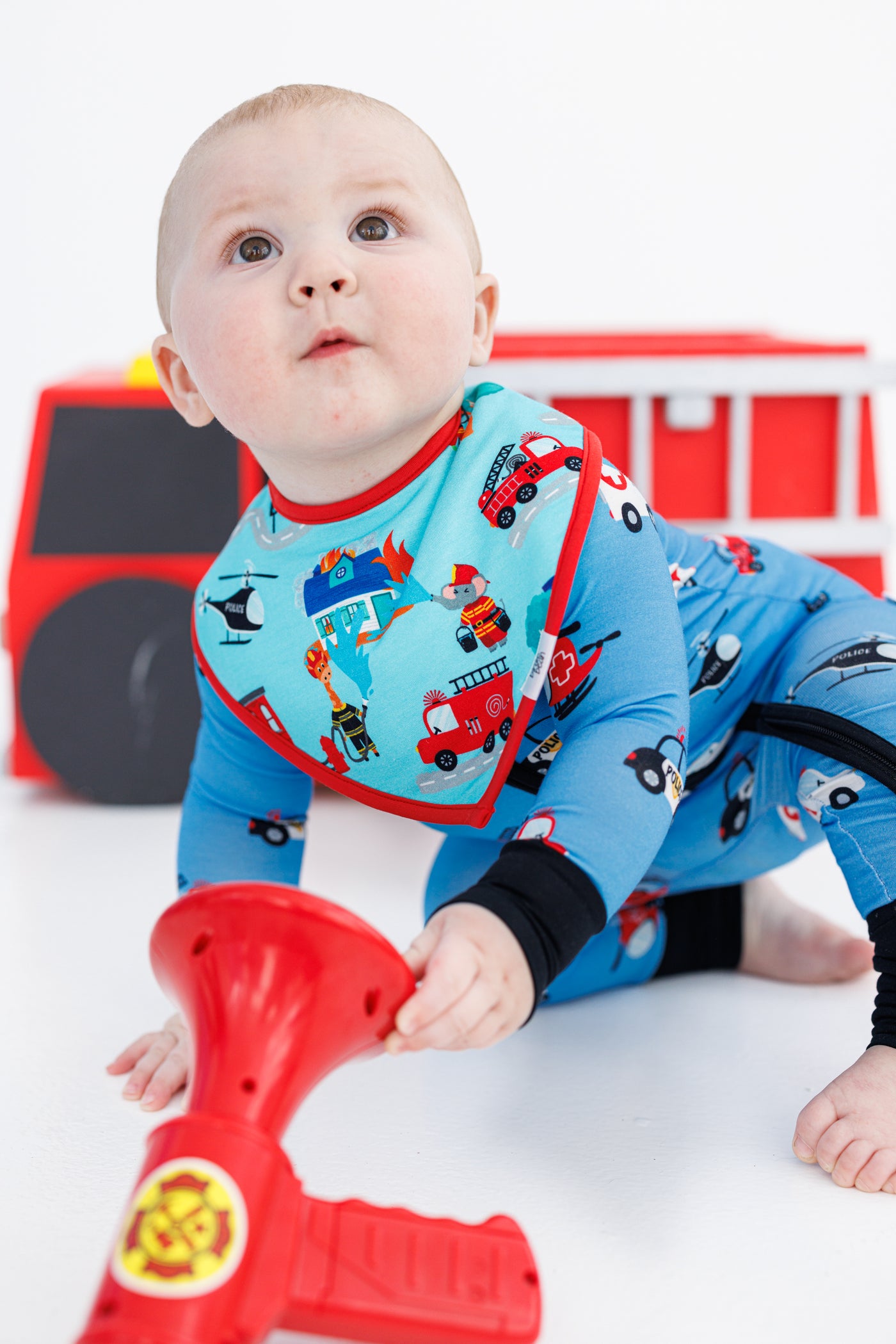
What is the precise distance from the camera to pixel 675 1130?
0.63 m

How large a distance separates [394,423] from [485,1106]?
13.5 inches

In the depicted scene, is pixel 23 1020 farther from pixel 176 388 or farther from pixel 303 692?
pixel 176 388

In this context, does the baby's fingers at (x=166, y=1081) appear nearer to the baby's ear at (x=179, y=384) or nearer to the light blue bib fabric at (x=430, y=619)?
the light blue bib fabric at (x=430, y=619)

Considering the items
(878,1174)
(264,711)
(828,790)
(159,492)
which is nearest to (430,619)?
(264,711)

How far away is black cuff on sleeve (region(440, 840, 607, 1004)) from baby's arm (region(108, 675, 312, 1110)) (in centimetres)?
25

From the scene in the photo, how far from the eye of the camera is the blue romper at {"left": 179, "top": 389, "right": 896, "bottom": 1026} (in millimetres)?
568

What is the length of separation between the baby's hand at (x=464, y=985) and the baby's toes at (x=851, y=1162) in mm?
193

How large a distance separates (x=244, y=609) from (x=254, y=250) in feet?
0.62

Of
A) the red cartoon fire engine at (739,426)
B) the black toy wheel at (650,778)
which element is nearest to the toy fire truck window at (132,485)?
the red cartoon fire engine at (739,426)

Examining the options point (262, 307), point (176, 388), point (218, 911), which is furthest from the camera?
point (176, 388)

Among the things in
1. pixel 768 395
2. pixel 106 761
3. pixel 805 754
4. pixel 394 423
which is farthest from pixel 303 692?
pixel 768 395

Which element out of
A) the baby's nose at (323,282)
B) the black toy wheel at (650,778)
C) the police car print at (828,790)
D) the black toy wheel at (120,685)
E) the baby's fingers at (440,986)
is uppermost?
the baby's nose at (323,282)

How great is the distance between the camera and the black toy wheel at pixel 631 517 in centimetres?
65

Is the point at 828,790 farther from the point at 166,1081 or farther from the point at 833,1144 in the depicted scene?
the point at 166,1081
